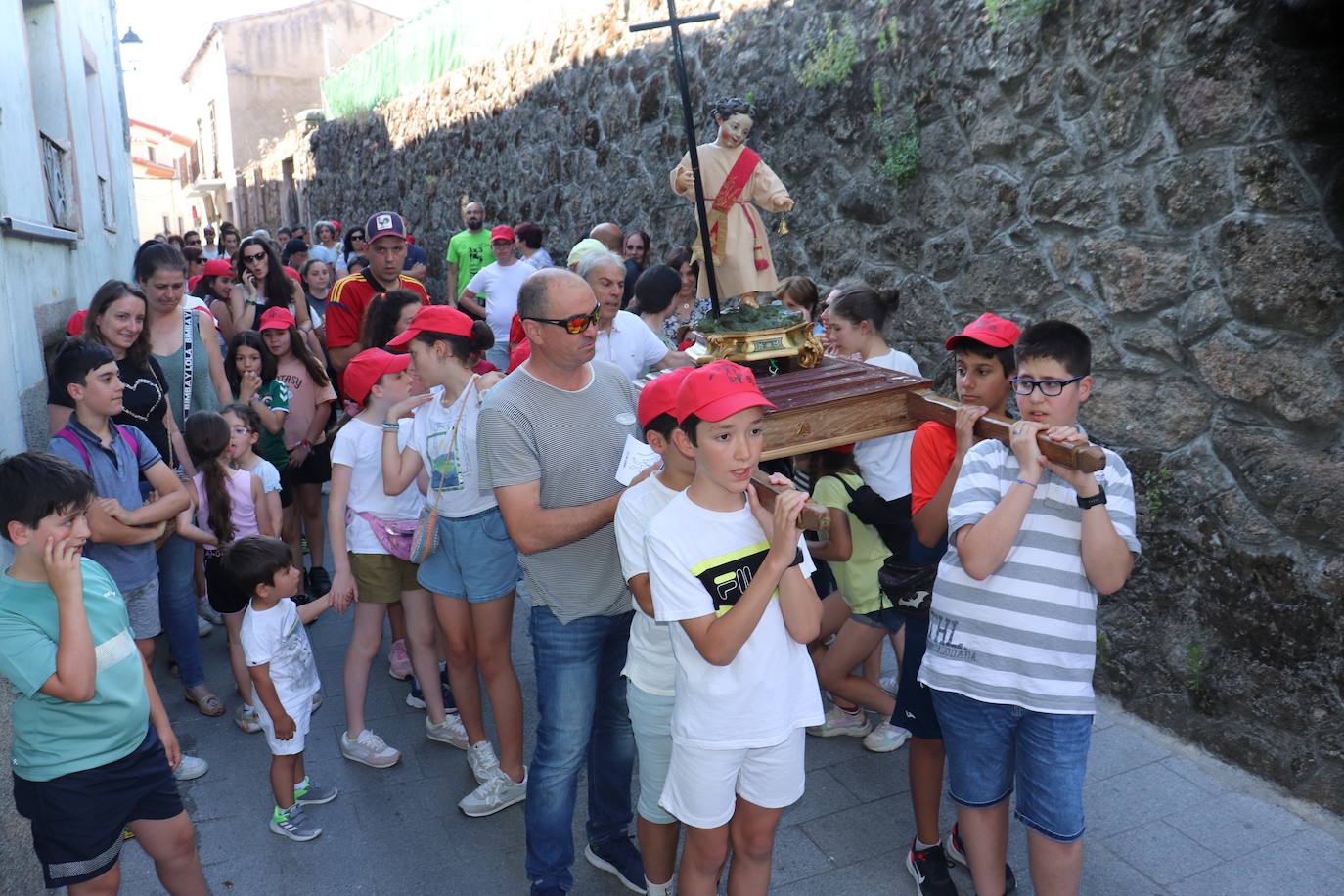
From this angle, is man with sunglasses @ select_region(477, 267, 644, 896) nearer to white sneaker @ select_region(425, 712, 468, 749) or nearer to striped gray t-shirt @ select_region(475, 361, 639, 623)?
striped gray t-shirt @ select_region(475, 361, 639, 623)

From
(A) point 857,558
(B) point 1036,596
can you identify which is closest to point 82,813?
(B) point 1036,596

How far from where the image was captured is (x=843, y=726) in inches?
183

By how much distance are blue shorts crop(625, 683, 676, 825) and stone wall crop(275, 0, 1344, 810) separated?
250 cm

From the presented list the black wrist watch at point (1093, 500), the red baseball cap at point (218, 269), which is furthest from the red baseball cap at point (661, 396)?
the red baseball cap at point (218, 269)

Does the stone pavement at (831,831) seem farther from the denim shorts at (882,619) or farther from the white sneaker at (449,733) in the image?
the denim shorts at (882,619)

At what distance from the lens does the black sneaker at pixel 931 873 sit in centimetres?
346

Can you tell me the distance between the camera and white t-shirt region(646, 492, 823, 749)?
266cm

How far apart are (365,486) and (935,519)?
2.55 m

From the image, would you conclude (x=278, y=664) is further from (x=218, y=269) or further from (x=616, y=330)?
(x=218, y=269)

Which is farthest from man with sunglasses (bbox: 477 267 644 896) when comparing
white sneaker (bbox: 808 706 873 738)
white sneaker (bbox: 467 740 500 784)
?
white sneaker (bbox: 808 706 873 738)

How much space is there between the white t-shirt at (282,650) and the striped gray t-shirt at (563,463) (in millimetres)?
1265

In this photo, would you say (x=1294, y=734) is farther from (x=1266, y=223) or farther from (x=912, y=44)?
(x=912, y=44)

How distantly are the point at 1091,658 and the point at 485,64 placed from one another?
1221 centimetres

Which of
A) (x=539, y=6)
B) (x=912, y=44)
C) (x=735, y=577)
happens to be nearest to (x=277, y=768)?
(x=735, y=577)
